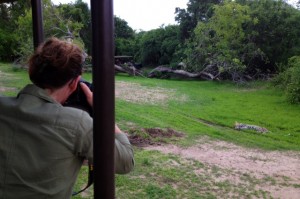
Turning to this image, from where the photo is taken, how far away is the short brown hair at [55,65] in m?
1.23

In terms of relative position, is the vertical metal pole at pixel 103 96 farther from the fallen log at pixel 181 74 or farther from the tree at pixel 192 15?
the tree at pixel 192 15

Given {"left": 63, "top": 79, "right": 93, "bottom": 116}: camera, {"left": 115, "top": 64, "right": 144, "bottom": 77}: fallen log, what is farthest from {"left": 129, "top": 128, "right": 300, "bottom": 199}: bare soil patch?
{"left": 115, "top": 64, "right": 144, "bottom": 77}: fallen log

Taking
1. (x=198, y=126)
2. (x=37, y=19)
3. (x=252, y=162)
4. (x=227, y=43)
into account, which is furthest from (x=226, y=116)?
(x=227, y=43)

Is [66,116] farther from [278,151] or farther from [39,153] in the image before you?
[278,151]

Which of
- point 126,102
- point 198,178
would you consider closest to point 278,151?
point 198,178

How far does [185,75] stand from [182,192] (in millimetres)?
15922

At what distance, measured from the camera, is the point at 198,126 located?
806 cm

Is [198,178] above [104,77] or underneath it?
underneath

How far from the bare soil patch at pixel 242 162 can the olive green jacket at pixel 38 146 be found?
3536 mm

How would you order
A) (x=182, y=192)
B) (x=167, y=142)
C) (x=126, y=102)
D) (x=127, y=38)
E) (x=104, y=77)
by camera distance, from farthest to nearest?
(x=127, y=38), (x=126, y=102), (x=167, y=142), (x=182, y=192), (x=104, y=77)

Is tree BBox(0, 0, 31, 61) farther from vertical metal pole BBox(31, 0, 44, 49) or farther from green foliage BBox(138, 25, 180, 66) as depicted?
vertical metal pole BBox(31, 0, 44, 49)

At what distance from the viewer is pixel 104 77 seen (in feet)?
3.48

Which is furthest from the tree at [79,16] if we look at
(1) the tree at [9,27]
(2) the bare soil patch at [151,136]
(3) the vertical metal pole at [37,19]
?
(3) the vertical metal pole at [37,19]

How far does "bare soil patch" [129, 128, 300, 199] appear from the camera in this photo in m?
4.52
